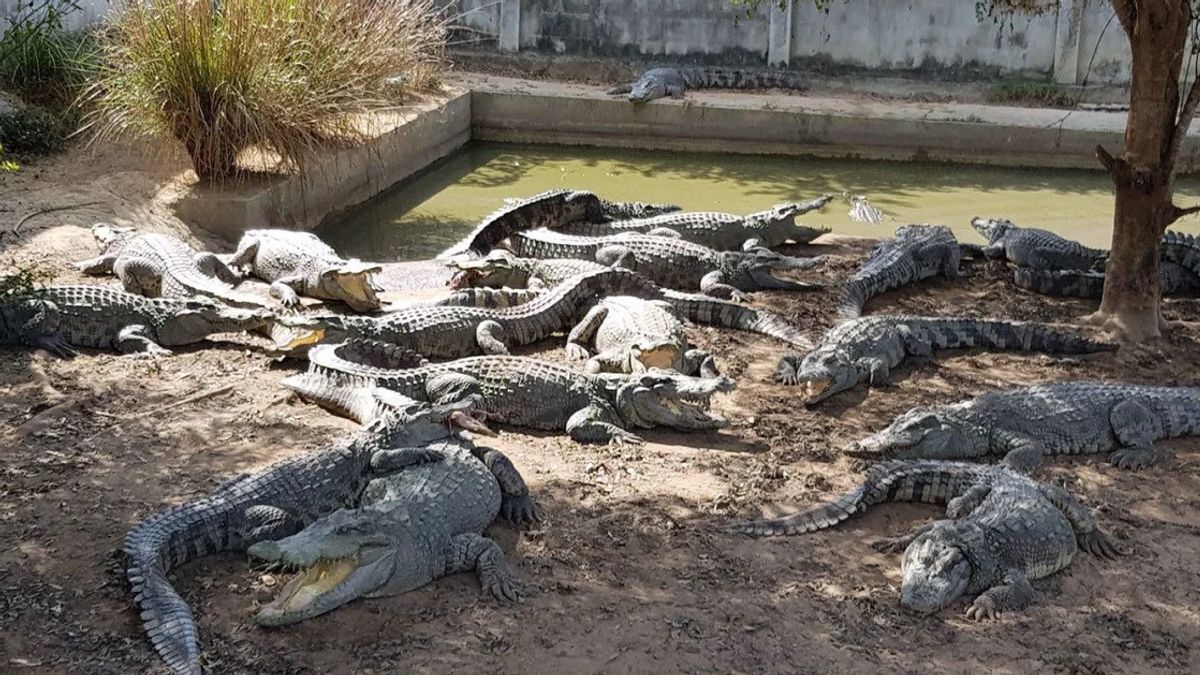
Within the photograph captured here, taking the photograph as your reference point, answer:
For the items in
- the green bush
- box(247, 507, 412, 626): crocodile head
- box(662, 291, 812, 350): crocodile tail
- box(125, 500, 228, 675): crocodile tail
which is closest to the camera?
box(125, 500, 228, 675): crocodile tail

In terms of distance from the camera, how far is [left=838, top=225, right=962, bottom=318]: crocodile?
821 centimetres

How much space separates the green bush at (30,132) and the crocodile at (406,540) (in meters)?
6.42

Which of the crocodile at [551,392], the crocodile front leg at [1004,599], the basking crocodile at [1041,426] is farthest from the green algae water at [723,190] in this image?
the crocodile front leg at [1004,599]

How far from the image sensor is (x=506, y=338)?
704 cm

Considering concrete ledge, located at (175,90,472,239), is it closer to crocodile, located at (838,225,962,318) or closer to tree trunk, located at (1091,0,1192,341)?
crocodile, located at (838,225,962,318)

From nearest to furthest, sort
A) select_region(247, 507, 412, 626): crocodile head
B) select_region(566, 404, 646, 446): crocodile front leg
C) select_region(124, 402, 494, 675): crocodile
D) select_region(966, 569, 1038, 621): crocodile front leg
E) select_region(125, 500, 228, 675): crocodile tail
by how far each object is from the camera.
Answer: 1. select_region(125, 500, 228, 675): crocodile tail
2. select_region(124, 402, 494, 675): crocodile
3. select_region(247, 507, 412, 626): crocodile head
4. select_region(966, 569, 1038, 621): crocodile front leg
5. select_region(566, 404, 646, 446): crocodile front leg

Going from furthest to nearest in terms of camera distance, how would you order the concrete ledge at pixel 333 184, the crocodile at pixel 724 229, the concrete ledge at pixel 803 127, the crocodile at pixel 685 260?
the concrete ledge at pixel 803 127, the crocodile at pixel 724 229, the concrete ledge at pixel 333 184, the crocodile at pixel 685 260

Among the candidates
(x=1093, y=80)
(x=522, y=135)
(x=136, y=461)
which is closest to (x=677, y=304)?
(x=136, y=461)

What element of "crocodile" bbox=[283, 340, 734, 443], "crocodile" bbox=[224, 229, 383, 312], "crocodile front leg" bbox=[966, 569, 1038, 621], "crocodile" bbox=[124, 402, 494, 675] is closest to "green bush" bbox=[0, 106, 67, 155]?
"crocodile" bbox=[224, 229, 383, 312]

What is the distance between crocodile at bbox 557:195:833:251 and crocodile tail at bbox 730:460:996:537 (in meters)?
4.18

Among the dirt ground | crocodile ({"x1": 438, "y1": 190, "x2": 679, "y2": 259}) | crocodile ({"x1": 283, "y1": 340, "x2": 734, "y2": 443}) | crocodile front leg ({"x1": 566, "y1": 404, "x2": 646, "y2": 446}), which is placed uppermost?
crocodile ({"x1": 438, "y1": 190, "x2": 679, "y2": 259})

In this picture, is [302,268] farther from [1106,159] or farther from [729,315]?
[1106,159]

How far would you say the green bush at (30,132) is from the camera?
387 inches

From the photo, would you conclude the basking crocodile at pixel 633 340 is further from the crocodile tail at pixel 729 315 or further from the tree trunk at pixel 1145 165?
the tree trunk at pixel 1145 165
